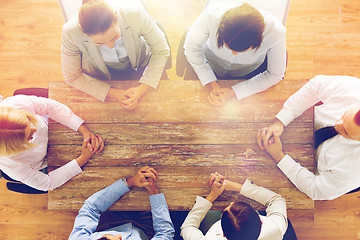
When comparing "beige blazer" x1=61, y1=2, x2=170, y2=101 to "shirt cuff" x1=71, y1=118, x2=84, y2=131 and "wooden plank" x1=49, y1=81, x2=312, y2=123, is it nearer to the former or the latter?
"wooden plank" x1=49, y1=81, x2=312, y2=123

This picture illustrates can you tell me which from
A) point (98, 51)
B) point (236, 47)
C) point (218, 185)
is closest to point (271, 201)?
point (218, 185)

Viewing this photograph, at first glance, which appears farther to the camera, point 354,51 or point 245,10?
point 354,51

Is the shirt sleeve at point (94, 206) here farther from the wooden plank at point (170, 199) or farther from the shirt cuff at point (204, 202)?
the shirt cuff at point (204, 202)

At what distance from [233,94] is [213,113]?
20cm

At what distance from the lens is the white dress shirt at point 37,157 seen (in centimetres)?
159

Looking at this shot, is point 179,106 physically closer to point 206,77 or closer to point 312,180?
point 206,77

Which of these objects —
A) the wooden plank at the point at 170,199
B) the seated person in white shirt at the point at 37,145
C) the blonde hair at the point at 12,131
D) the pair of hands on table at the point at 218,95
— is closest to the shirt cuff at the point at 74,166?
the seated person in white shirt at the point at 37,145

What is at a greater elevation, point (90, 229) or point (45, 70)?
point (45, 70)

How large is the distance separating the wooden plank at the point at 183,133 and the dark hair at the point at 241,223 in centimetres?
43

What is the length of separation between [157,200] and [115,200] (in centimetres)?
27

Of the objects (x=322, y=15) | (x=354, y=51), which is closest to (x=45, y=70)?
(x=322, y=15)

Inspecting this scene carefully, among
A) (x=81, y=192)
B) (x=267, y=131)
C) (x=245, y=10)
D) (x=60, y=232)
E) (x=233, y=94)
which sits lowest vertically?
(x=60, y=232)

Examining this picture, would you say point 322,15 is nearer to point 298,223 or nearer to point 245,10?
point 245,10

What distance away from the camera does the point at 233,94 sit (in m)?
1.73
